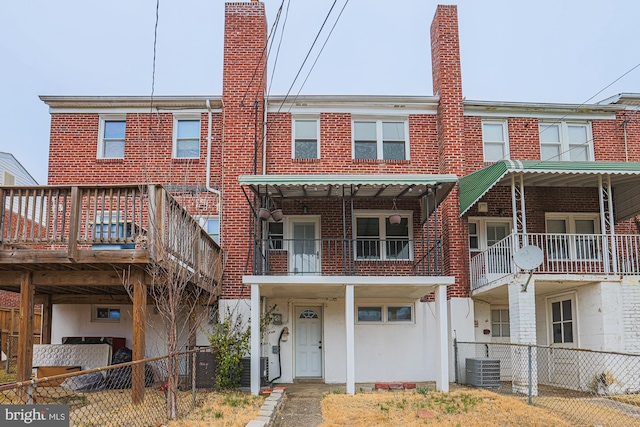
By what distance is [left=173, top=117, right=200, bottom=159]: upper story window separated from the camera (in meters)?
16.1

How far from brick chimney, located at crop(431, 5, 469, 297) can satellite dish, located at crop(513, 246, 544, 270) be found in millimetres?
2904

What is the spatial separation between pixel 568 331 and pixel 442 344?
13.3 ft

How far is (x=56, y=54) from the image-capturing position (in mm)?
22188

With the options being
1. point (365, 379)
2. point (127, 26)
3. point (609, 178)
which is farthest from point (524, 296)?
point (127, 26)

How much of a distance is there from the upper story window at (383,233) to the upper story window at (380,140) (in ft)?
5.46

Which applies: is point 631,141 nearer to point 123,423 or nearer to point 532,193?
point 532,193

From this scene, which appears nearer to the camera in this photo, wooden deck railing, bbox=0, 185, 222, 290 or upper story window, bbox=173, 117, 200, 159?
wooden deck railing, bbox=0, 185, 222, 290

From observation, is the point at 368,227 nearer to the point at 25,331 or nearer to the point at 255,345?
the point at 255,345

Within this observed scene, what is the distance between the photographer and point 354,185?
13.2m

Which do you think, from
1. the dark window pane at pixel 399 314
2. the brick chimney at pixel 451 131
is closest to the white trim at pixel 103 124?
the dark window pane at pixel 399 314

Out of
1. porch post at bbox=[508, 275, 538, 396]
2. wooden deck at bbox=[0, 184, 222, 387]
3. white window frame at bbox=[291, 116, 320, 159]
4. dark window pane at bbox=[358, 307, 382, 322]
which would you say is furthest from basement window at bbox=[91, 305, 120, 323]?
porch post at bbox=[508, 275, 538, 396]

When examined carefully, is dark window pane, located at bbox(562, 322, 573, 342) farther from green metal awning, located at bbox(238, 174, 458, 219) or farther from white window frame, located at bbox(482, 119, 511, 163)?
white window frame, located at bbox(482, 119, 511, 163)

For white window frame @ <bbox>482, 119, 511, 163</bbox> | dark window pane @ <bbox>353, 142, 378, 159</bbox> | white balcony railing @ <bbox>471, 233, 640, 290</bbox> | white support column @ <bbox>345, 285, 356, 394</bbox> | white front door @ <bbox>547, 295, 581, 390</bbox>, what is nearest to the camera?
white support column @ <bbox>345, 285, 356, 394</bbox>

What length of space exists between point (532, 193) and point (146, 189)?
417 inches
